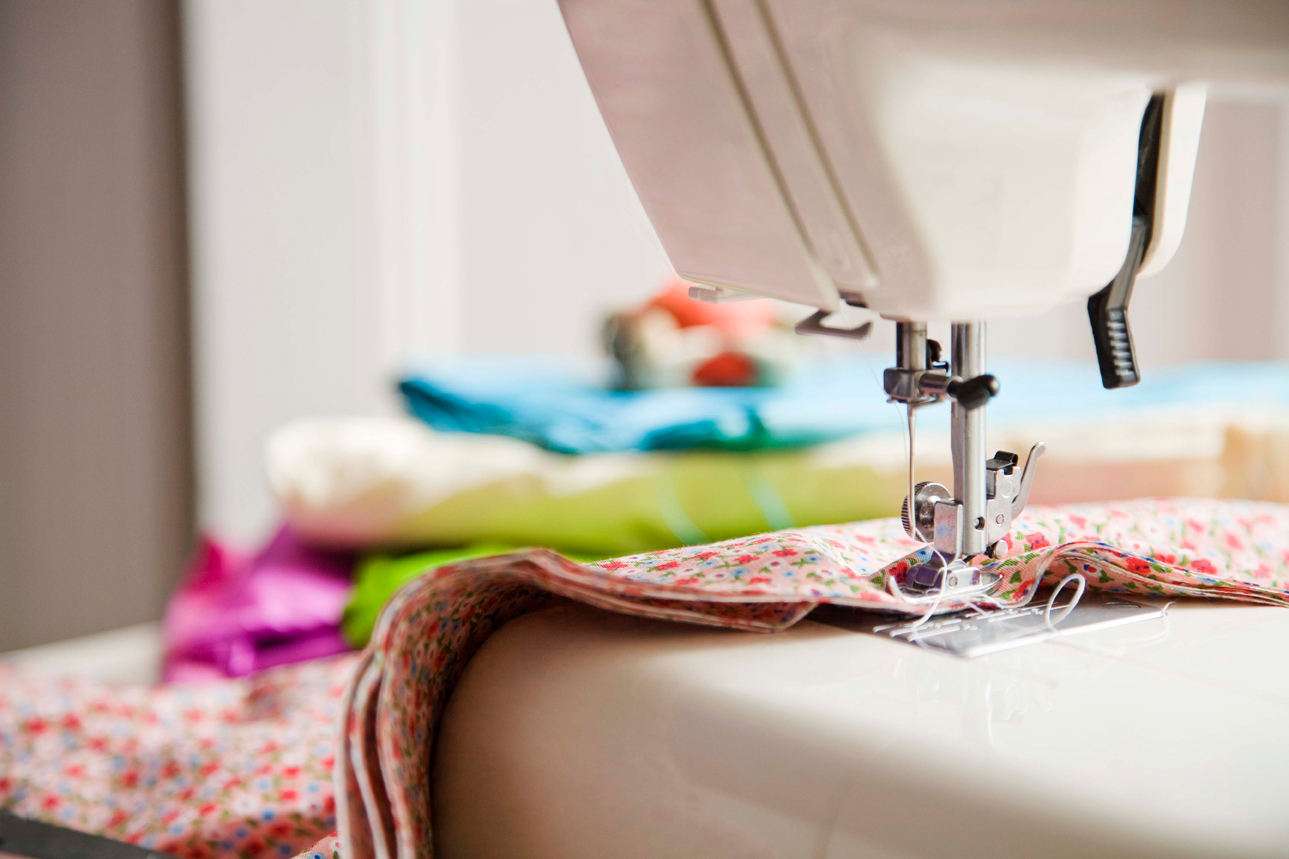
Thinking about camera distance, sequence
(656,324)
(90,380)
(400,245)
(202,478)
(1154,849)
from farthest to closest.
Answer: (400,245) → (202,478) → (90,380) → (656,324) → (1154,849)

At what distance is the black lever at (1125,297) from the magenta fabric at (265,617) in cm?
82

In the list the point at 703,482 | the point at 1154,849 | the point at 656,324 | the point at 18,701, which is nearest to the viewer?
the point at 1154,849

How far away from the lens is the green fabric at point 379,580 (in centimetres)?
109

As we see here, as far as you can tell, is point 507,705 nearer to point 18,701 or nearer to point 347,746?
point 347,746

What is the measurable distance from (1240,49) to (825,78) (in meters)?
0.17

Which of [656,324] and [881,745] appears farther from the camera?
[656,324]

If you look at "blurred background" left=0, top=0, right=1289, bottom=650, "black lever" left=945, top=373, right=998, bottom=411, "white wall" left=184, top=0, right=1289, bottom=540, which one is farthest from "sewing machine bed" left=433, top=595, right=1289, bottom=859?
"white wall" left=184, top=0, right=1289, bottom=540

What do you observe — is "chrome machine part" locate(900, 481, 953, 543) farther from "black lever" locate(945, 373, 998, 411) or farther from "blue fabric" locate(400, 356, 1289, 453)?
"blue fabric" locate(400, 356, 1289, 453)

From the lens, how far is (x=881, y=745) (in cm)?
36

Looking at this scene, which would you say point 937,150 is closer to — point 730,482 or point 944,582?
point 944,582

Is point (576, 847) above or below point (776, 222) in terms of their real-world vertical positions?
below

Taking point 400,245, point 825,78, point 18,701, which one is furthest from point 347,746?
point 400,245

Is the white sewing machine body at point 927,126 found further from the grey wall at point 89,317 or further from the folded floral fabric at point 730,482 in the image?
the grey wall at point 89,317

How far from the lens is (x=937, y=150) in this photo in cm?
44
